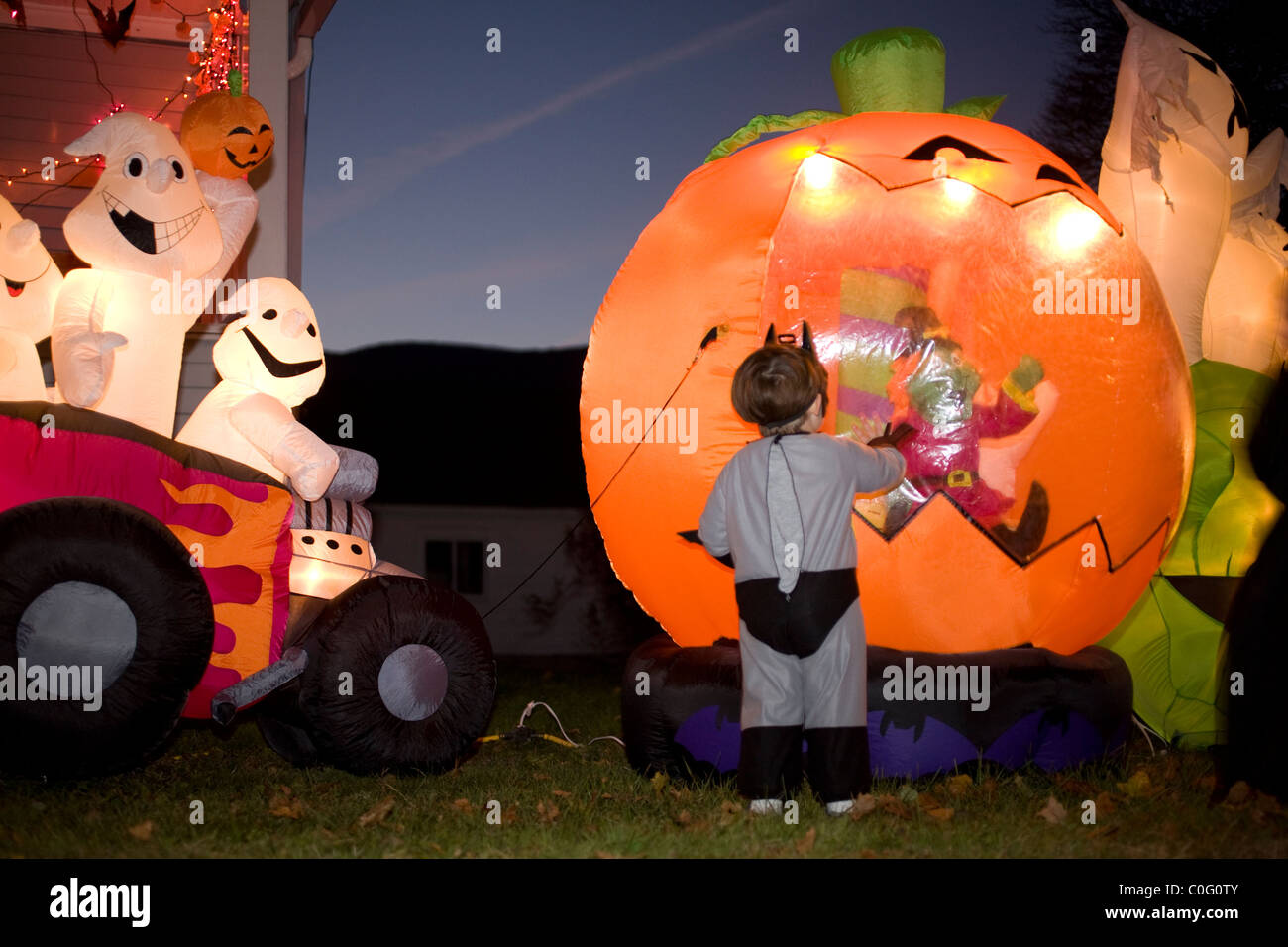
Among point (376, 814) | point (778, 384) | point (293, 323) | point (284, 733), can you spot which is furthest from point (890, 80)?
point (284, 733)

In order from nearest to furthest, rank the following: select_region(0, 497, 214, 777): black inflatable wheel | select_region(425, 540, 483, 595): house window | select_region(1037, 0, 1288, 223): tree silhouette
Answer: select_region(0, 497, 214, 777): black inflatable wheel → select_region(1037, 0, 1288, 223): tree silhouette → select_region(425, 540, 483, 595): house window

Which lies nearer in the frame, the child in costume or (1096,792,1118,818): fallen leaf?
the child in costume

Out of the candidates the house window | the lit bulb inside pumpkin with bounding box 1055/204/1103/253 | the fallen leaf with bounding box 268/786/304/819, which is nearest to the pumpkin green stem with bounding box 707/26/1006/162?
the lit bulb inside pumpkin with bounding box 1055/204/1103/253

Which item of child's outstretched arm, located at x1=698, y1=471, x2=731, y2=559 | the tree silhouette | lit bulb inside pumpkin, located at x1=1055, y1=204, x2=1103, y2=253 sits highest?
the tree silhouette

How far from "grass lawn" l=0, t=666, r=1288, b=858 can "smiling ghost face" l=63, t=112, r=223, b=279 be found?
7.76 ft

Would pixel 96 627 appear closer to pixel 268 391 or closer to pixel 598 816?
pixel 268 391

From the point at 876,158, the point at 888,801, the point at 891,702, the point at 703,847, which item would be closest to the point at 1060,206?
the point at 876,158

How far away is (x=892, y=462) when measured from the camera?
4.35m

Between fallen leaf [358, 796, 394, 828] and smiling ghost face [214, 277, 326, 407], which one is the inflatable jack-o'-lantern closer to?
fallen leaf [358, 796, 394, 828]

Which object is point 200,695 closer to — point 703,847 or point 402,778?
point 402,778

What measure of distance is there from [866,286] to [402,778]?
9.37ft

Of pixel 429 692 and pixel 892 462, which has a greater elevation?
→ pixel 892 462

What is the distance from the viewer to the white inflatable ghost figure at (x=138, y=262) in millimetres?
5438

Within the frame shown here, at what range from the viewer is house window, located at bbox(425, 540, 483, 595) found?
2144cm
